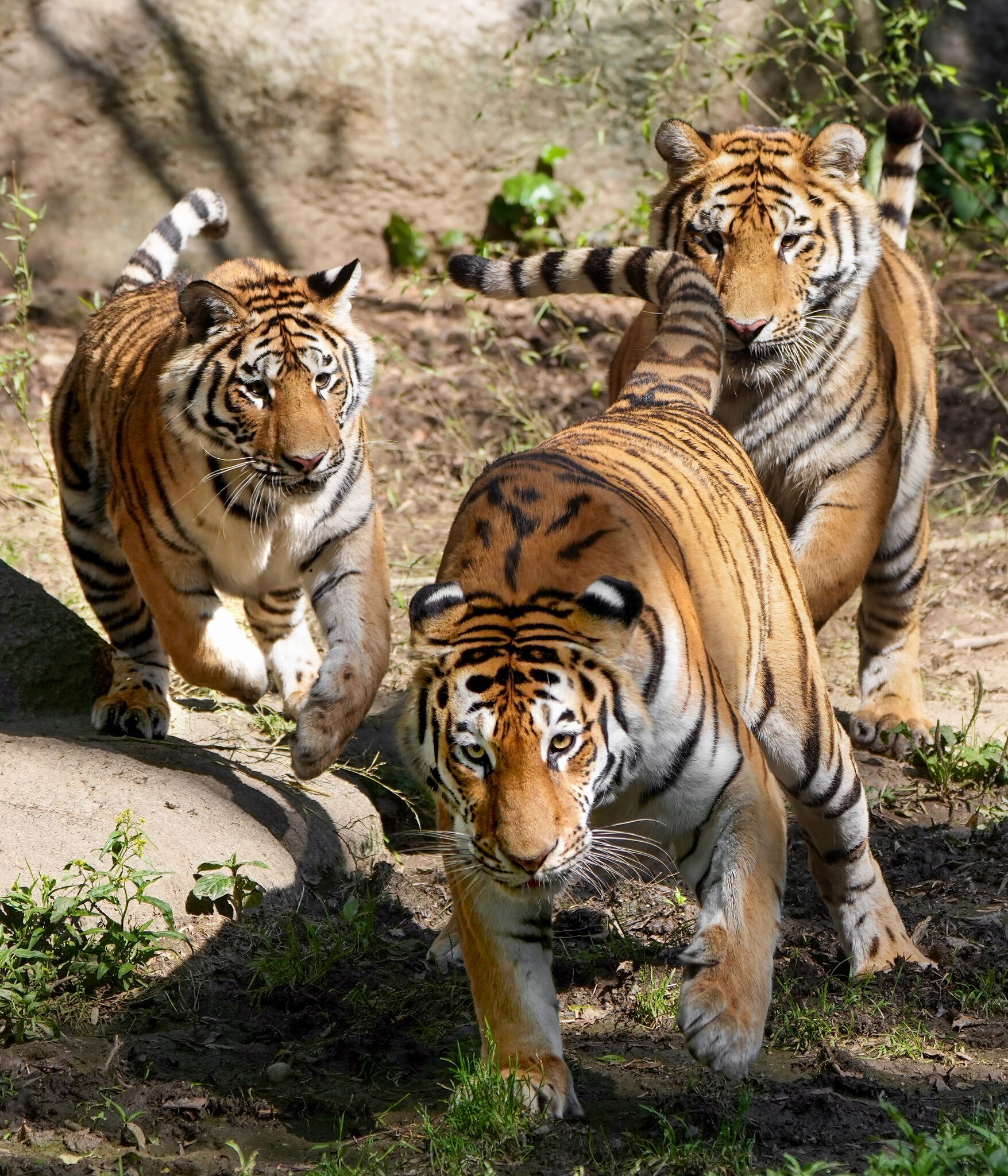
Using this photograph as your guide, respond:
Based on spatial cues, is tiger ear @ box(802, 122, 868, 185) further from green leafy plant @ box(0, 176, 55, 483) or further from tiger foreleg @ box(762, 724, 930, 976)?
green leafy plant @ box(0, 176, 55, 483)

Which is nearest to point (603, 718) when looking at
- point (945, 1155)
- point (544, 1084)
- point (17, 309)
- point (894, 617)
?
point (544, 1084)

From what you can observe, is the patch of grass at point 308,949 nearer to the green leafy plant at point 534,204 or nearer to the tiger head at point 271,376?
the tiger head at point 271,376

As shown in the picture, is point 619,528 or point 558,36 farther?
point 558,36

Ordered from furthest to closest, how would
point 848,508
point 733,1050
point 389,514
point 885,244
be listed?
1. point 389,514
2. point 885,244
3. point 848,508
4. point 733,1050

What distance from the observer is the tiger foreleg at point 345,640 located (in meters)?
3.64

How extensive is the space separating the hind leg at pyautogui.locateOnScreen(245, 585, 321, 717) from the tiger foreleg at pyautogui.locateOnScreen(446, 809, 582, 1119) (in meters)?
2.25

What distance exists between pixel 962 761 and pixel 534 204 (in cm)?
429

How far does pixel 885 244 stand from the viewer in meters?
5.24

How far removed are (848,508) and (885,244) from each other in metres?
1.26

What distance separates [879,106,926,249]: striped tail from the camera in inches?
206

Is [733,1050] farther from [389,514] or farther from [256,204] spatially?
[256,204]

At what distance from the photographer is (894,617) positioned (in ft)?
17.4

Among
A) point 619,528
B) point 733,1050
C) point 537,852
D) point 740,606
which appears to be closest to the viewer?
point 537,852

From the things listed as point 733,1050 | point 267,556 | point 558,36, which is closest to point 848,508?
point 267,556
